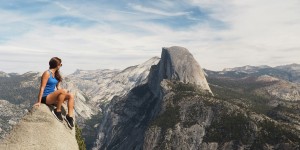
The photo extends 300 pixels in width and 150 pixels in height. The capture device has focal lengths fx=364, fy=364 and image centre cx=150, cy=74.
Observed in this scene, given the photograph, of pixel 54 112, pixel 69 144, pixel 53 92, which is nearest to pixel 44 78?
pixel 53 92

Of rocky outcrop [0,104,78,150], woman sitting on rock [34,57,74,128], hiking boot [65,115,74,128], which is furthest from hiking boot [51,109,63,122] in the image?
hiking boot [65,115,74,128]

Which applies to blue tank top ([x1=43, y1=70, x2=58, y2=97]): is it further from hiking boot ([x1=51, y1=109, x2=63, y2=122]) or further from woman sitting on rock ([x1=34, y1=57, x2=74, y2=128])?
hiking boot ([x1=51, y1=109, x2=63, y2=122])

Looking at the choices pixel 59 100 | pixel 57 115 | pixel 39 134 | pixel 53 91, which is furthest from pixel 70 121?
pixel 39 134

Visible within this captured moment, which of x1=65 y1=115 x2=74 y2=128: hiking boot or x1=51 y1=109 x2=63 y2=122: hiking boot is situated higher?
x1=51 y1=109 x2=63 y2=122: hiking boot

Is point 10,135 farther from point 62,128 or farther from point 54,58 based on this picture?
point 54,58

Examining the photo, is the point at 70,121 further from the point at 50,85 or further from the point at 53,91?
the point at 50,85
